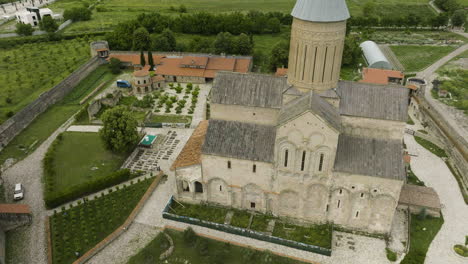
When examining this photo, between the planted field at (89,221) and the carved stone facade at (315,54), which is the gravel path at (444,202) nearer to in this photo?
the carved stone facade at (315,54)

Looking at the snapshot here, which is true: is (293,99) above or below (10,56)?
above

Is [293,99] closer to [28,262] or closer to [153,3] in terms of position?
[28,262]

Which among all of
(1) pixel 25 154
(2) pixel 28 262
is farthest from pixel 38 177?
(2) pixel 28 262

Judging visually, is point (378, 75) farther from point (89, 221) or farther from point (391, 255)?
point (89, 221)

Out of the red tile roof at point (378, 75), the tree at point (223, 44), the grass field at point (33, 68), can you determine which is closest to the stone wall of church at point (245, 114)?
the red tile roof at point (378, 75)

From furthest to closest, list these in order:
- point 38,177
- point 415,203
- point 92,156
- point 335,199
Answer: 1. point 92,156
2. point 38,177
3. point 415,203
4. point 335,199

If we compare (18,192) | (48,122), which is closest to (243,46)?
(48,122)

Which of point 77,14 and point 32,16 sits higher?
point 32,16
